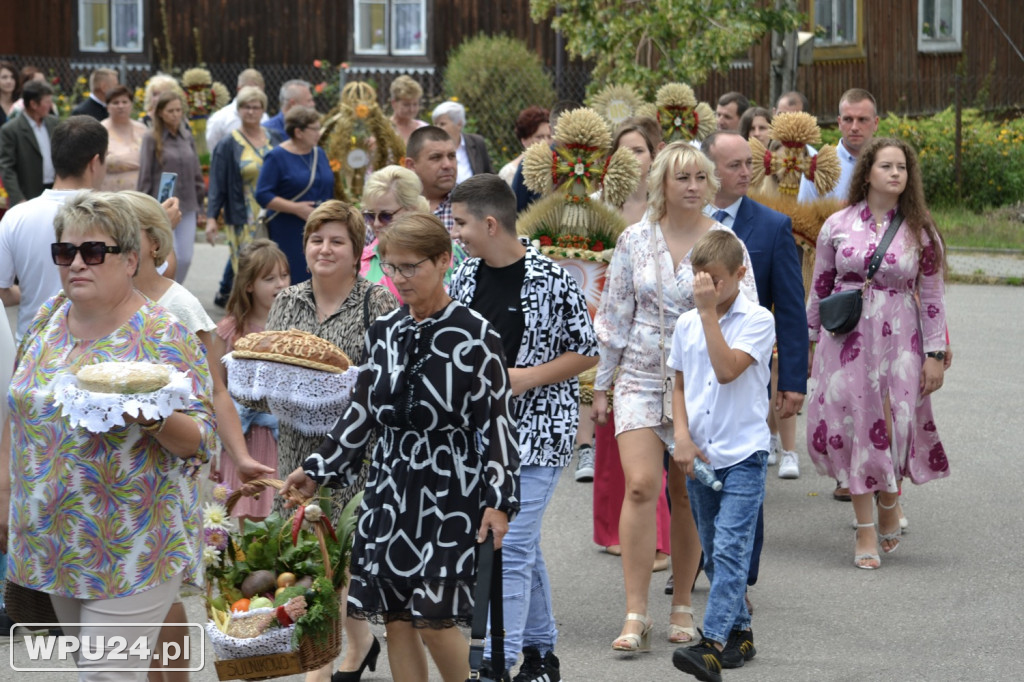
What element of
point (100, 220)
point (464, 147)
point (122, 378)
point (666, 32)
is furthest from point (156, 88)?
point (122, 378)

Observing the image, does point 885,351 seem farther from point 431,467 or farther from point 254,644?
point 254,644

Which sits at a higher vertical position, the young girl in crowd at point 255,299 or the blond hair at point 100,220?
the blond hair at point 100,220

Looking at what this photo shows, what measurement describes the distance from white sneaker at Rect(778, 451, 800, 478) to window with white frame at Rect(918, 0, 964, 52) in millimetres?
18133

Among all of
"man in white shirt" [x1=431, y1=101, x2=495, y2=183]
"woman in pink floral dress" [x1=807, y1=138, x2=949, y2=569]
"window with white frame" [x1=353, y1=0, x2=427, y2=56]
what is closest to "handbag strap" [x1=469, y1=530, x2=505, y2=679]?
"woman in pink floral dress" [x1=807, y1=138, x2=949, y2=569]

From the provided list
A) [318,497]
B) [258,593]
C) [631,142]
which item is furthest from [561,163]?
[258,593]

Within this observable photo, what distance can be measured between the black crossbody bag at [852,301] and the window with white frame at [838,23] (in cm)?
2010

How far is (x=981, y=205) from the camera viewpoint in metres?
21.8

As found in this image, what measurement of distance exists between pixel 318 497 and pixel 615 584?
233 cm

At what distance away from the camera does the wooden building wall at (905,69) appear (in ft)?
82.9

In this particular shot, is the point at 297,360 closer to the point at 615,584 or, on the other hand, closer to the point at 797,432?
the point at 615,584

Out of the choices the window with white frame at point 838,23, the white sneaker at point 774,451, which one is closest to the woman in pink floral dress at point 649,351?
the white sneaker at point 774,451

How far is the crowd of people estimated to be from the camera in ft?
14.8

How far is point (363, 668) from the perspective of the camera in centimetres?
605

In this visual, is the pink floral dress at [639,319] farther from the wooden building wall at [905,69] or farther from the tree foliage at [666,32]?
the wooden building wall at [905,69]
